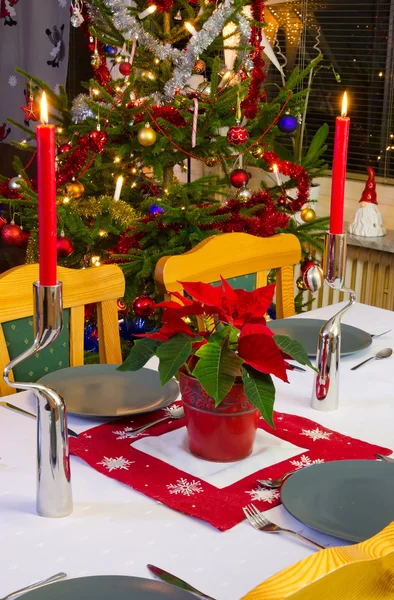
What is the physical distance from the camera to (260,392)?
95cm

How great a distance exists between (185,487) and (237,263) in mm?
877

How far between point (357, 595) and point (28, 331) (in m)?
1.04

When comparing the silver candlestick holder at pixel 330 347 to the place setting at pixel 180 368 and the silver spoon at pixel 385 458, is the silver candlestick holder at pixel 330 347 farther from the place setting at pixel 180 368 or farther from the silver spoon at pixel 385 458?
the silver spoon at pixel 385 458

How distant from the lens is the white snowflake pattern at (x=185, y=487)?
3.15 ft

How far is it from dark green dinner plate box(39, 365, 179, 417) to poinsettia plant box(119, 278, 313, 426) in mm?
148

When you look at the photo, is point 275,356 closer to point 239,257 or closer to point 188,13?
point 239,257

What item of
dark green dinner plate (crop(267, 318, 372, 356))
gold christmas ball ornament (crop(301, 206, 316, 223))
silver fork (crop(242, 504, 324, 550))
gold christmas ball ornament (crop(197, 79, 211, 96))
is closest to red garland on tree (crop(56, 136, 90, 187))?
gold christmas ball ornament (crop(197, 79, 211, 96))

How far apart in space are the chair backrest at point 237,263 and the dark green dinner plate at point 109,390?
29 centimetres

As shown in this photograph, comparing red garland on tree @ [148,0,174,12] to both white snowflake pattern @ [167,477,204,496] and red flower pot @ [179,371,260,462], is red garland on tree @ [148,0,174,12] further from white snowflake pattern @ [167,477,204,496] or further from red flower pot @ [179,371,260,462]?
white snowflake pattern @ [167,477,204,496]

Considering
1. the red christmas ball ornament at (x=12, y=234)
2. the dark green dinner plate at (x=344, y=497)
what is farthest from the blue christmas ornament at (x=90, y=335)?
the dark green dinner plate at (x=344, y=497)

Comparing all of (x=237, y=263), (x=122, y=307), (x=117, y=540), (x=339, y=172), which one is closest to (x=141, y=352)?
(x=117, y=540)

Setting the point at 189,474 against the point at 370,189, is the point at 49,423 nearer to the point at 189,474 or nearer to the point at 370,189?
the point at 189,474

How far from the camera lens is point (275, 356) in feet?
3.18

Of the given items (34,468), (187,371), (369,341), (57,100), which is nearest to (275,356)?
(187,371)
